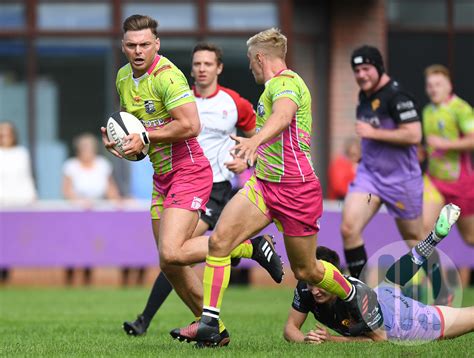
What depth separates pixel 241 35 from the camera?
18375mm

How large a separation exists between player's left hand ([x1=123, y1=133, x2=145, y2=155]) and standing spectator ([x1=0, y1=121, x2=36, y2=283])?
7970 millimetres

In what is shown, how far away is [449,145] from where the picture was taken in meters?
12.8

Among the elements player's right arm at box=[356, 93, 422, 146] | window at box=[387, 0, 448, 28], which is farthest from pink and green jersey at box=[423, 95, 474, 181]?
window at box=[387, 0, 448, 28]

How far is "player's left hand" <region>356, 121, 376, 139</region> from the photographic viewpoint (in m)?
10.6

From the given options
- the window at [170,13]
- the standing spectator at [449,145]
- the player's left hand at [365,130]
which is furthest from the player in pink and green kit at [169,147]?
the window at [170,13]

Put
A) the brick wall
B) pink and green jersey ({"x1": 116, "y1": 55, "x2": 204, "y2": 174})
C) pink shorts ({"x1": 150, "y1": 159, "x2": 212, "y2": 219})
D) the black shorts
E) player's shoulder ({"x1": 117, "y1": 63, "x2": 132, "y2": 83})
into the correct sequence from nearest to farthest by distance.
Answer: pink and green jersey ({"x1": 116, "y1": 55, "x2": 204, "y2": 174}) < pink shorts ({"x1": 150, "y1": 159, "x2": 212, "y2": 219}) < player's shoulder ({"x1": 117, "y1": 63, "x2": 132, "y2": 83}) < the black shorts < the brick wall

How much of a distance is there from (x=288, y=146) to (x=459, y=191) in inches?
214

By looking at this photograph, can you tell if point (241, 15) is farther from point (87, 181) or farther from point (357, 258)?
point (357, 258)

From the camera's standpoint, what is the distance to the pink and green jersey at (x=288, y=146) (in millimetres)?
8086

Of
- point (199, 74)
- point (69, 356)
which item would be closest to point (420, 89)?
point (199, 74)

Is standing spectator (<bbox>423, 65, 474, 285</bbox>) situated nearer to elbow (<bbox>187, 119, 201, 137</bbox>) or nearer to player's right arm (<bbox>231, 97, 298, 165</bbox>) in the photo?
elbow (<bbox>187, 119, 201, 137</bbox>)

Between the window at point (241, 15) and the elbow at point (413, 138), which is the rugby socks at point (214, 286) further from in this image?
the window at point (241, 15)

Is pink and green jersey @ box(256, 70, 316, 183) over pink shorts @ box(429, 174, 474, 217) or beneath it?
over

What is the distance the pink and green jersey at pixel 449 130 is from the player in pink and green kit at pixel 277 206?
5088mm
